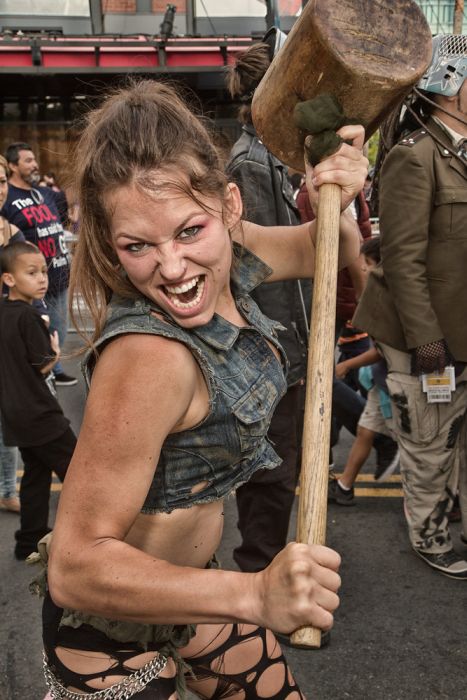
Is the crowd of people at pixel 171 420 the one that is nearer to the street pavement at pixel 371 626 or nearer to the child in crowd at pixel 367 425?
the street pavement at pixel 371 626

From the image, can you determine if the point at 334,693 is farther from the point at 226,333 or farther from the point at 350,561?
the point at 226,333

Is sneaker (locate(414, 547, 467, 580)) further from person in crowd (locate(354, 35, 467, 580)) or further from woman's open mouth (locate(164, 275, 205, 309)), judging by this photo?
woman's open mouth (locate(164, 275, 205, 309))

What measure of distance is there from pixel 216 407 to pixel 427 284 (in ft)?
6.70

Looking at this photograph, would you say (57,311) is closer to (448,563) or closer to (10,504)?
(10,504)

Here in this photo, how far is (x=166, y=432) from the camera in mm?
1405

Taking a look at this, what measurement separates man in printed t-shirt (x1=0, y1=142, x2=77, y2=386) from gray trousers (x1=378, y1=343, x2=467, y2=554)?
11.5ft

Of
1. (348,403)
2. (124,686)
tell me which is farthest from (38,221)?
(124,686)

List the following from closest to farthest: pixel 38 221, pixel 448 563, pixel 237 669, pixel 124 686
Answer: pixel 124 686 < pixel 237 669 < pixel 448 563 < pixel 38 221

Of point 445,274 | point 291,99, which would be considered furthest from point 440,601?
point 291,99

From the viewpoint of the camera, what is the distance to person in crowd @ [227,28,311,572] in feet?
10.3

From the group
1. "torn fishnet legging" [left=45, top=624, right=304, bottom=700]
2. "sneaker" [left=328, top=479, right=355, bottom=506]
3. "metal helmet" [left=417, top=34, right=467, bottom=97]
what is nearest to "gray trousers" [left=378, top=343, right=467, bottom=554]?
"sneaker" [left=328, top=479, right=355, bottom=506]

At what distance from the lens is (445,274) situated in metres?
3.36

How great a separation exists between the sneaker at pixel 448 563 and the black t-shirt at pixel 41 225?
3710mm

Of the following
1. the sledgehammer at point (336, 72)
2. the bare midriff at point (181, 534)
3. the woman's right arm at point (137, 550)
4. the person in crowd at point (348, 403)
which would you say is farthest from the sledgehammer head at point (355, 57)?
the person in crowd at point (348, 403)
